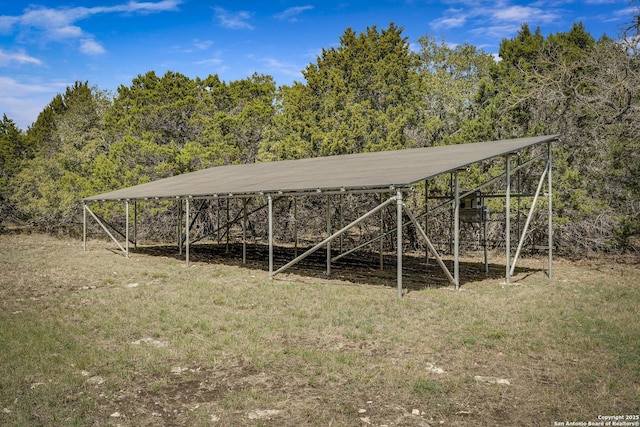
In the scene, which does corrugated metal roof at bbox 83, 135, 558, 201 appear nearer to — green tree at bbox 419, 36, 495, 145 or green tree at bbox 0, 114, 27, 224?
green tree at bbox 419, 36, 495, 145

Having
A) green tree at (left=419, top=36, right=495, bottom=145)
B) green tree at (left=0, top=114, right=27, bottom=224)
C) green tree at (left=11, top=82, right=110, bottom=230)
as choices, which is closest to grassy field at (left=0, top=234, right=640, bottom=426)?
green tree at (left=419, top=36, right=495, bottom=145)

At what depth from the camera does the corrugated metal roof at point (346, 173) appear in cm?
1114

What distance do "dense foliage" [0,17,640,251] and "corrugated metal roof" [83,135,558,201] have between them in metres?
3.80

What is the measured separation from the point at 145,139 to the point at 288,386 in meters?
23.1

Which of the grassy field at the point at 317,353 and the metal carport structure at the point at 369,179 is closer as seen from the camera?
the grassy field at the point at 317,353

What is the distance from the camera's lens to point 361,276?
13.9 metres

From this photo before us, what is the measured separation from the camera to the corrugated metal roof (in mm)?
11141

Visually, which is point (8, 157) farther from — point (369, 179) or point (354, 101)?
point (369, 179)

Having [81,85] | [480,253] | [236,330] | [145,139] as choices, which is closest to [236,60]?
[145,139]

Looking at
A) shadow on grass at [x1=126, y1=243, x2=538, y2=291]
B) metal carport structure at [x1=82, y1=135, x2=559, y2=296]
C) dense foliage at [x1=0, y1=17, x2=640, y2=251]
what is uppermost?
dense foliage at [x1=0, y1=17, x2=640, y2=251]

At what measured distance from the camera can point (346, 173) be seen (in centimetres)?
1336

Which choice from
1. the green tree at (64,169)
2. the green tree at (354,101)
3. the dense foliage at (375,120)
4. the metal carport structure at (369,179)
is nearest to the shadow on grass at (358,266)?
the metal carport structure at (369,179)

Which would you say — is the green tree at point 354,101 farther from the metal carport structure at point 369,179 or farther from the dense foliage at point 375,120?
the metal carport structure at point 369,179

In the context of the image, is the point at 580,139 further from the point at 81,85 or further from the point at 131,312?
the point at 81,85
